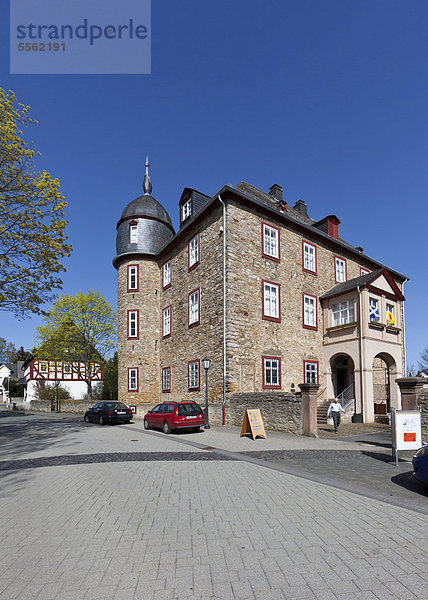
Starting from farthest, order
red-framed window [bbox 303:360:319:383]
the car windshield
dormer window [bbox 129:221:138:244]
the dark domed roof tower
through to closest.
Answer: dormer window [bbox 129:221:138:244] → the dark domed roof tower → red-framed window [bbox 303:360:319:383] → the car windshield

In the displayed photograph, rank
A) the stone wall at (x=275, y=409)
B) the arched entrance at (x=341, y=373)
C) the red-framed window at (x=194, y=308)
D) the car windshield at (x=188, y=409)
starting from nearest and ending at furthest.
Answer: the stone wall at (x=275, y=409), the car windshield at (x=188, y=409), the red-framed window at (x=194, y=308), the arched entrance at (x=341, y=373)

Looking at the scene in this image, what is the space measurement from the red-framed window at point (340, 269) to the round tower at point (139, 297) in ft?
40.1

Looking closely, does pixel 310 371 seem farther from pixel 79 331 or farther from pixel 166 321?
pixel 79 331

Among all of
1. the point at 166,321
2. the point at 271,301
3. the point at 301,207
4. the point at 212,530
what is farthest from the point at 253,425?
the point at 301,207

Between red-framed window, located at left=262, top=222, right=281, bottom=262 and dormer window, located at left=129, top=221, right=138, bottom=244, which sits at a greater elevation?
dormer window, located at left=129, top=221, right=138, bottom=244

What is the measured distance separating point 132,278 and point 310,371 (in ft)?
45.5

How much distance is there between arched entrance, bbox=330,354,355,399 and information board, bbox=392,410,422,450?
15279 mm

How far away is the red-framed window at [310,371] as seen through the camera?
2409 centimetres

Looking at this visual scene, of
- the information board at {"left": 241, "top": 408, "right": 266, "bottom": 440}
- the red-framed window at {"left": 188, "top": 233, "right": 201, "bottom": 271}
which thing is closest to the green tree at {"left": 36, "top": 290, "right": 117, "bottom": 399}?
the red-framed window at {"left": 188, "top": 233, "right": 201, "bottom": 271}

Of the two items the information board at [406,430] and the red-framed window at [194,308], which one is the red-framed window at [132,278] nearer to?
the red-framed window at [194,308]

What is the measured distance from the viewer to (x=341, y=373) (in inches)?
1078

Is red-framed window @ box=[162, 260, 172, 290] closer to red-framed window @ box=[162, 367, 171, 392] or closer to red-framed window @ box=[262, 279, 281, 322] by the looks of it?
red-framed window @ box=[162, 367, 171, 392]

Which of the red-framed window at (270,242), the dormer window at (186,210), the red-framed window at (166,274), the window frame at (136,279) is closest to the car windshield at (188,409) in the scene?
the red-framed window at (270,242)

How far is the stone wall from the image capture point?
16250 millimetres
